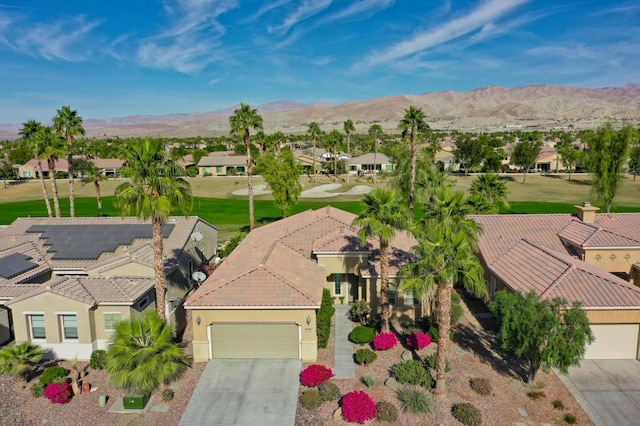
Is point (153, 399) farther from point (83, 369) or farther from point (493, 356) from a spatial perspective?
point (493, 356)

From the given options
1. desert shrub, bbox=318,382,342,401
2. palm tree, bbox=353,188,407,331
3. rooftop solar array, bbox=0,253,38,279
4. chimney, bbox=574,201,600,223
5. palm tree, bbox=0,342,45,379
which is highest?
palm tree, bbox=353,188,407,331

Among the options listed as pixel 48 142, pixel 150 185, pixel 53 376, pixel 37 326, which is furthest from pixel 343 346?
pixel 48 142

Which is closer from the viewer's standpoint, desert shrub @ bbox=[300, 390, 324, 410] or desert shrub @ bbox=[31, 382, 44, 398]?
desert shrub @ bbox=[300, 390, 324, 410]

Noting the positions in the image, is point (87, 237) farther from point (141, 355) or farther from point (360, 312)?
point (360, 312)

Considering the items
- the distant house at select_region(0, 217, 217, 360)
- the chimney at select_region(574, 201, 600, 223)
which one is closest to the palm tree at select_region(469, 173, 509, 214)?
the chimney at select_region(574, 201, 600, 223)

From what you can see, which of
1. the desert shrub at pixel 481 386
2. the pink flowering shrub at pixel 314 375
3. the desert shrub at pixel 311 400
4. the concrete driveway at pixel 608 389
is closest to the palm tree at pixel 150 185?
the pink flowering shrub at pixel 314 375

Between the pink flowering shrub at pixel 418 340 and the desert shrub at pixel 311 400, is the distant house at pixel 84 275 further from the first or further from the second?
the pink flowering shrub at pixel 418 340

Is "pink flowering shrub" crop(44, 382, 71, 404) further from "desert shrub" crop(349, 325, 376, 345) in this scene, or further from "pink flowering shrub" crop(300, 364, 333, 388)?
"desert shrub" crop(349, 325, 376, 345)
